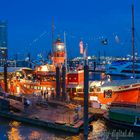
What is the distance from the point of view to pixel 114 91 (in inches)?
1522

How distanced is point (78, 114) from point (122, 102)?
522cm

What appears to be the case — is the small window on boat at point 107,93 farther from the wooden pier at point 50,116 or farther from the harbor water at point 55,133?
the harbor water at point 55,133

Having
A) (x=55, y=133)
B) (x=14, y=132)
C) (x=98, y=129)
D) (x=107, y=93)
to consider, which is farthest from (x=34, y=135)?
(x=107, y=93)

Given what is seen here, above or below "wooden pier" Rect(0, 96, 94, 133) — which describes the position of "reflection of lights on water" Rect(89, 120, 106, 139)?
below

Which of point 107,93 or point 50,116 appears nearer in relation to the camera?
point 50,116

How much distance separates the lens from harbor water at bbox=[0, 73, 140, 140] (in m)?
30.1

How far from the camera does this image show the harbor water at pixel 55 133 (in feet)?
98.8

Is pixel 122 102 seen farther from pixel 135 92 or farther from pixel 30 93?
pixel 30 93

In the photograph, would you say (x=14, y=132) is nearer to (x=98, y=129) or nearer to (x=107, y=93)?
(x=98, y=129)

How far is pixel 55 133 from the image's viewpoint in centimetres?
3111

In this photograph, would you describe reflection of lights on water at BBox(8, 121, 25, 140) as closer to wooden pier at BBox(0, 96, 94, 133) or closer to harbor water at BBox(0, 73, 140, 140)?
harbor water at BBox(0, 73, 140, 140)

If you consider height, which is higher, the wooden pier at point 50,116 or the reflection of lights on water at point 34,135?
the wooden pier at point 50,116

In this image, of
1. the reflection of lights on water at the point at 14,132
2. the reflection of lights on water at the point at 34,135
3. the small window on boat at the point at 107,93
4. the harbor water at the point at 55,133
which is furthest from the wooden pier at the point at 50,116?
the small window on boat at the point at 107,93

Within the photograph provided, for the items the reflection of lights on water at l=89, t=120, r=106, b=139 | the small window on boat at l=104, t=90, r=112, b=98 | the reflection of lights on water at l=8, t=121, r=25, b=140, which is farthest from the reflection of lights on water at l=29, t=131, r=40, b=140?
the small window on boat at l=104, t=90, r=112, b=98
